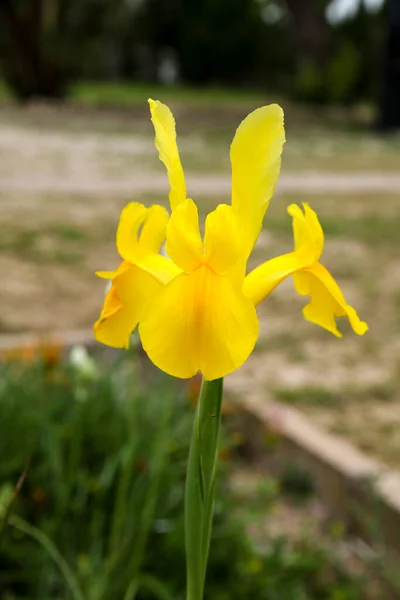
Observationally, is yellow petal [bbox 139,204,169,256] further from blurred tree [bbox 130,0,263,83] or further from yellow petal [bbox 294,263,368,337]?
blurred tree [bbox 130,0,263,83]

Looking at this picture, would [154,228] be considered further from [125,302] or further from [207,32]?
[207,32]

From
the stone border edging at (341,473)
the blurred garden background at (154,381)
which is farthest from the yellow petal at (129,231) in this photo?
the stone border edging at (341,473)

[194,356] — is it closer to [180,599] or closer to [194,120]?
[180,599]

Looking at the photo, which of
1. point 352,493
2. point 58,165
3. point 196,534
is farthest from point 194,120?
point 196,534

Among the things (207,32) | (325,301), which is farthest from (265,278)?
(207,32)

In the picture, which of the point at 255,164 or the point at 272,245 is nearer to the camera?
the point at 255,164

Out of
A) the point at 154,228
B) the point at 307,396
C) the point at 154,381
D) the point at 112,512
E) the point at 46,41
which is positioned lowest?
the point at 46,41
